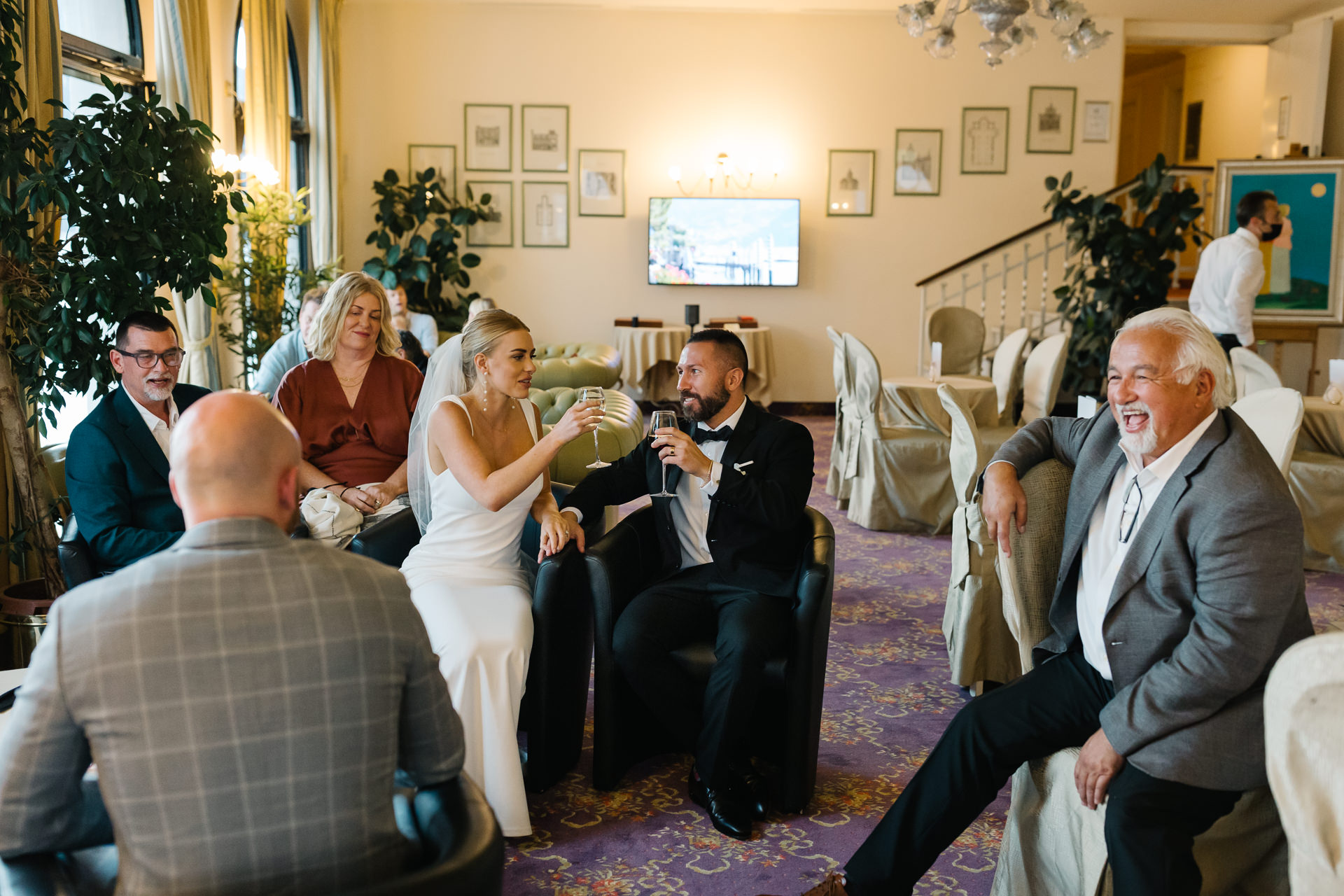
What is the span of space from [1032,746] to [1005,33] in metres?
5.40

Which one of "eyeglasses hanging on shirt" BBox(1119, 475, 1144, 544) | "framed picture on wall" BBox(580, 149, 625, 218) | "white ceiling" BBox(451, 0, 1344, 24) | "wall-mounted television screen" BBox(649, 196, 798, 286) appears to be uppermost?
"white ceiling" BBox(451, 0, 1344, 24)

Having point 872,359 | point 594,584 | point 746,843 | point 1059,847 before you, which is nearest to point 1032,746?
point 1059,847

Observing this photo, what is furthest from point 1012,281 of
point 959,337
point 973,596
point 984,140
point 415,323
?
point 973,596

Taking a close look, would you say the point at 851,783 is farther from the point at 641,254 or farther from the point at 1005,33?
the point at 641,254

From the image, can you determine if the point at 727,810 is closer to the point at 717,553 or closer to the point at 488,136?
the point at 717,553

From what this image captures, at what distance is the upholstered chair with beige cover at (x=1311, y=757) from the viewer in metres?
1.31

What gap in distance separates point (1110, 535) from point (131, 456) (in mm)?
2691

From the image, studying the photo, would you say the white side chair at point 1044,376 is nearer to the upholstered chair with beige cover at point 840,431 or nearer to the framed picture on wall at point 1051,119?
the upholstered chair with beige cover at point 840,431

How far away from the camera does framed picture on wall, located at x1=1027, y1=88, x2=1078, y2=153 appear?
10.1 metres

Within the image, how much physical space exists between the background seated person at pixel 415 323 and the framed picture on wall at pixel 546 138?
3.80m

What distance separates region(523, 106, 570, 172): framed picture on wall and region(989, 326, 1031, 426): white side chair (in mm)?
5266

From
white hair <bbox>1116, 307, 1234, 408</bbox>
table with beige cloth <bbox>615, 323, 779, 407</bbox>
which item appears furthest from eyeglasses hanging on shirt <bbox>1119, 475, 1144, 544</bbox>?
table with beige cloth <bbox>615, 323, 779, 407</bbox>

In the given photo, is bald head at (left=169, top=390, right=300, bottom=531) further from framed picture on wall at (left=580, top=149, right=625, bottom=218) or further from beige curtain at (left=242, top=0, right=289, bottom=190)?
framed picture on wall at (left=580, top=149, right=625, bottom=218)

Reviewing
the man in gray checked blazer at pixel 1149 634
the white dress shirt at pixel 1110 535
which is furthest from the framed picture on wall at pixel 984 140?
the white dress shirt at pixel 1110 535
